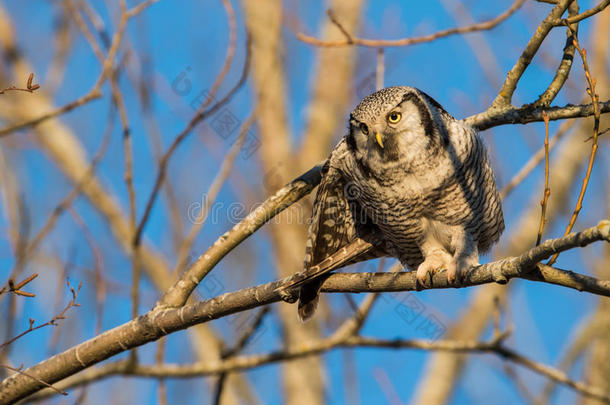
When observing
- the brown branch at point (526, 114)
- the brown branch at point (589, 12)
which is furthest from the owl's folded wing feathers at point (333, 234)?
the brown branch at point (589, 12)

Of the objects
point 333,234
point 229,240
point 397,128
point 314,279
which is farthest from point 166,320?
point 397,128

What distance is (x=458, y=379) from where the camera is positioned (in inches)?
351

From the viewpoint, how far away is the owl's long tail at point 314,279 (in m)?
3.77

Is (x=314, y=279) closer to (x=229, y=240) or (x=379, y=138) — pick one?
(x=229, y=240)

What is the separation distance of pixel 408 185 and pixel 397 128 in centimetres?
37

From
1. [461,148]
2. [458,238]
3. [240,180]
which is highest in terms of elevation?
[240,180]

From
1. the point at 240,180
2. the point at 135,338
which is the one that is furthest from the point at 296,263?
the point at 135,338

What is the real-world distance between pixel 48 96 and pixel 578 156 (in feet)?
22.4

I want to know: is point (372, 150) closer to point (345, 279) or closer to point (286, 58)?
point (345, 279)

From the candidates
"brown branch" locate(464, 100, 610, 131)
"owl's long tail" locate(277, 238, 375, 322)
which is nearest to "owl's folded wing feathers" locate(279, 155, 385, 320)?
"owl's long tail" locate(277, 238, 375, 322)

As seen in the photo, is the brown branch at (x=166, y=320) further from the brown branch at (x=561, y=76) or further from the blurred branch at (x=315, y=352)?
the brown branch at (x=561, y=76)

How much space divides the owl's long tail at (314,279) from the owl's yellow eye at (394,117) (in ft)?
2.99

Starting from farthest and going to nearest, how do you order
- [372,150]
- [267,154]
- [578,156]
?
1. [267,154]
2. [578,156]
3. [372,150]

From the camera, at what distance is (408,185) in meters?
4.34
